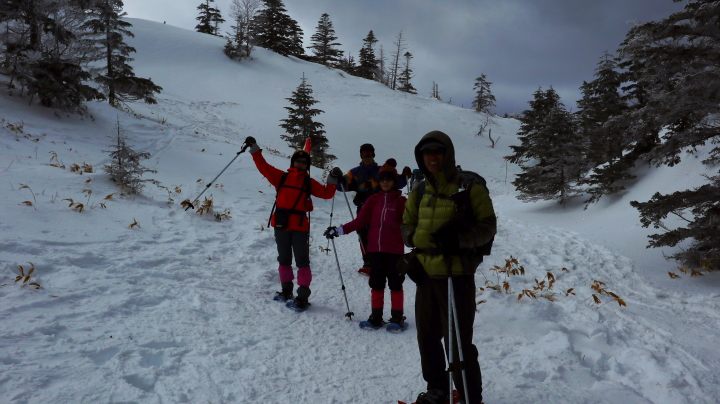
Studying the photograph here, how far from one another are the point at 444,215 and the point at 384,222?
209 centimetres

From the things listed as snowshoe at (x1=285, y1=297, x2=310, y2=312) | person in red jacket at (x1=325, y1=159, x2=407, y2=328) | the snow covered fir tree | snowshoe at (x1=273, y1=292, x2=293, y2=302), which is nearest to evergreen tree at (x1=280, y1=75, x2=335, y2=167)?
the snow covered fir tree

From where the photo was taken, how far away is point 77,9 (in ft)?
42.7

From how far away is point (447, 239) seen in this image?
2.87 meters

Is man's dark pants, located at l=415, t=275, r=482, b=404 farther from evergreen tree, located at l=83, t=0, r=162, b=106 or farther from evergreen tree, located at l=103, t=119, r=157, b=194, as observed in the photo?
evergreen tree, located at l=83, t=0, r=162, b=106

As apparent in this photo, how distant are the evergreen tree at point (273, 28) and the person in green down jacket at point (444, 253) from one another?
52.3m

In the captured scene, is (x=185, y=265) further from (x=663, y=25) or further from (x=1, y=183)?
(x=663, y=25)

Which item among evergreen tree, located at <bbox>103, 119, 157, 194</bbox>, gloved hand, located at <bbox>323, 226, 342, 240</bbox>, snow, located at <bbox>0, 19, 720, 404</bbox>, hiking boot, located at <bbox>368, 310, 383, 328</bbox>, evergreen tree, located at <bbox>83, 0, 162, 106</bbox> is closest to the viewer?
snow, located at <bbox>0, 19, 720, 404</bbox>

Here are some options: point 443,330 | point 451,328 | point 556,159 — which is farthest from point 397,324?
point 556,159

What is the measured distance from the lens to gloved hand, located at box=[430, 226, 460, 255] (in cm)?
288

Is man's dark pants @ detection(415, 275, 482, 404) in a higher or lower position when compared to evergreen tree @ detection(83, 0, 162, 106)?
lower

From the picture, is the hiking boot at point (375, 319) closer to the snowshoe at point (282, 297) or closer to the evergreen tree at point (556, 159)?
the snowshoe at point (282, 297)

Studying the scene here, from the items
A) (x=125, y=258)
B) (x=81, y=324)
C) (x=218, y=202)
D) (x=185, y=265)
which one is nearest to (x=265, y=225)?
(x=218, y=202)

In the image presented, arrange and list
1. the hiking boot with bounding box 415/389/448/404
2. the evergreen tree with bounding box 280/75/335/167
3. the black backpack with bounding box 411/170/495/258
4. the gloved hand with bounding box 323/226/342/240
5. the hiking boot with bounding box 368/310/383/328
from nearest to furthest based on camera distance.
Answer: the black backpack with bounding box 411/170/495/258
the hiking boot with bounding box 415/389/448/404
the hiking boot with bounding box 368/310/383/328
the gloved hand with bounding box 323/226/342/240
the evergreen tree with bounding box 280/75/335/167

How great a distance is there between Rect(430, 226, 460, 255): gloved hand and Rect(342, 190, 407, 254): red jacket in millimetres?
2079
